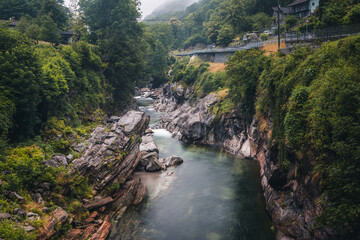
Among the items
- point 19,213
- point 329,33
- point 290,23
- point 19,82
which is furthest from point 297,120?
point 290,23

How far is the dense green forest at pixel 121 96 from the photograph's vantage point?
13.7 meters

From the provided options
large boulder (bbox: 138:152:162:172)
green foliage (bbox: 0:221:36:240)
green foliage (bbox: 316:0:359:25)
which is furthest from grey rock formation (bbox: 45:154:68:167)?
green foliage (bbox: 316:0:359:25)

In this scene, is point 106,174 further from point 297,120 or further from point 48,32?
point 48,32

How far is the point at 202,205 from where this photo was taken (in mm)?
24922

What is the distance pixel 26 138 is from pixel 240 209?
2434cm

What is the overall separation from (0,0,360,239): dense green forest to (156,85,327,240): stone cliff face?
183 cm

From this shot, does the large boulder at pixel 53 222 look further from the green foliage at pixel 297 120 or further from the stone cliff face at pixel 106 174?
the green foliage at pixel 297 120

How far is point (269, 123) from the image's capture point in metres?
29.2

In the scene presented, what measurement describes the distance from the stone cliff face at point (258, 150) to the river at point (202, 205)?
1.68m

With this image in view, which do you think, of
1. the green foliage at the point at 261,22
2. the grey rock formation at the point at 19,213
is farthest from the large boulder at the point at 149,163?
the green foliage at the point at 261,22

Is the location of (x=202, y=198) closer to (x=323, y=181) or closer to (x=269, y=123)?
(x=269, y=123)

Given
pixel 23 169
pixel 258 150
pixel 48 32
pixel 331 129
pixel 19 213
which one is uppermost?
pixel 48 32

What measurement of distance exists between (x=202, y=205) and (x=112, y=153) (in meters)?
11.8

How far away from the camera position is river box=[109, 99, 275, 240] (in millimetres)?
20828
